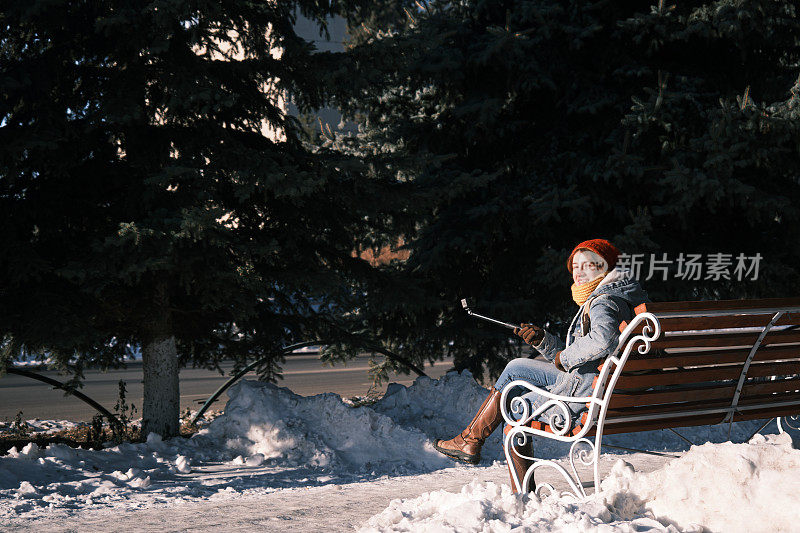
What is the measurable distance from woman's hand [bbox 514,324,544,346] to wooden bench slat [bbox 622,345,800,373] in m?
0.56

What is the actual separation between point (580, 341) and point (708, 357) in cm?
72

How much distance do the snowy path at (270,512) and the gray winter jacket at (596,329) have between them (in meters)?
1.64

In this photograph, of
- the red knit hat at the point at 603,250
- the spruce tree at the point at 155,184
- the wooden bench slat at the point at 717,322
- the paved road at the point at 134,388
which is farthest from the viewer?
the paved road at the point at 134,388

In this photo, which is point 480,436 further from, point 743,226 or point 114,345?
point 743,226

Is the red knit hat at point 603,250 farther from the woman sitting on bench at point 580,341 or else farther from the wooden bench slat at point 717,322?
the wooden bench slat at point 717,322

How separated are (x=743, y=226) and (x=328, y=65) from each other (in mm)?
5575

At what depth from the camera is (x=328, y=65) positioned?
7074mm

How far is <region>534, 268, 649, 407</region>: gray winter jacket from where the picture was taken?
3.74 metres

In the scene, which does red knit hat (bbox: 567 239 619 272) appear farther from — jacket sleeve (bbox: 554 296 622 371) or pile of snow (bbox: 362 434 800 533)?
pile of snow (bbox: 362 434 800 533)

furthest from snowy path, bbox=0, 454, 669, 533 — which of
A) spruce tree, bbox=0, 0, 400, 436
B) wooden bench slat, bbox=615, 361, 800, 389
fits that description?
wooden bench slat, bbox=615, 361, 800, 389

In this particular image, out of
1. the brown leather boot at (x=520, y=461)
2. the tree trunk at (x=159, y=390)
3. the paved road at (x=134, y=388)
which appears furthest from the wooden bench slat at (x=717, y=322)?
the paved road at (x=134, y=388)

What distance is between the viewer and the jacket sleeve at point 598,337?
3.72 metres

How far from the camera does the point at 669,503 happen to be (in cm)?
347

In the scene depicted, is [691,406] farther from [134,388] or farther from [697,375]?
[134,388]
